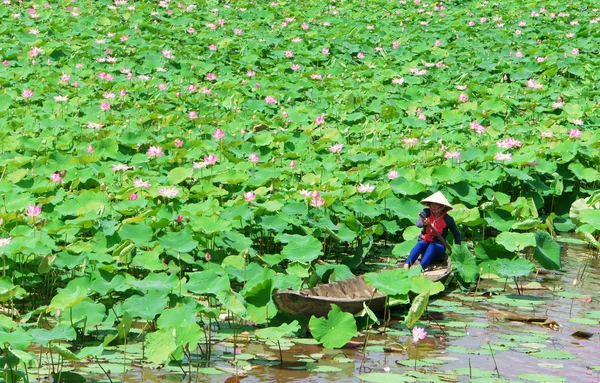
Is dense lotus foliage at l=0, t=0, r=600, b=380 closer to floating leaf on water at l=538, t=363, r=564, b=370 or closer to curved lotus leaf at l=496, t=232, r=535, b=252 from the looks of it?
curved lotus leaf at l=496, t=232, r=535, b=252

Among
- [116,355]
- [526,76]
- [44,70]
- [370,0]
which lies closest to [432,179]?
[116,355]

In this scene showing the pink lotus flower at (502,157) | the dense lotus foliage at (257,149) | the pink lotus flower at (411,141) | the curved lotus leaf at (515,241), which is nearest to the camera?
the dense lotus foliage at (257,149)

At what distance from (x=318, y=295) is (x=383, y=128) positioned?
12.5ft

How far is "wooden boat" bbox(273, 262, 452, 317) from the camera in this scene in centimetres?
494

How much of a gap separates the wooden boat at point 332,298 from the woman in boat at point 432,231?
0.27 meters

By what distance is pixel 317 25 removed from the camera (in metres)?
14.0

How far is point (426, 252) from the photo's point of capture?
6.25 meters

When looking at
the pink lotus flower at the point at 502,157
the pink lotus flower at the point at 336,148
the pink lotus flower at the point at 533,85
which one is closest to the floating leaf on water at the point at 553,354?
the pink lotus flower at the point at 502,157

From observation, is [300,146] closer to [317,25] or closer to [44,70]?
[44,70]

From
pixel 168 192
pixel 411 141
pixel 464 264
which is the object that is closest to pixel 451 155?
pixel 411 141

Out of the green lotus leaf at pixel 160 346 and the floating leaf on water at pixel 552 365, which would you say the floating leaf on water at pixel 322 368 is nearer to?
the green lotus leaf at pixel 160 346

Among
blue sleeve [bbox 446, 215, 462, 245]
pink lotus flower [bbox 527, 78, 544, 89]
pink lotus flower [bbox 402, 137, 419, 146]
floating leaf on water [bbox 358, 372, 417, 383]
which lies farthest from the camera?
pink lotus flower [bbox 527, 78, 544, 89]

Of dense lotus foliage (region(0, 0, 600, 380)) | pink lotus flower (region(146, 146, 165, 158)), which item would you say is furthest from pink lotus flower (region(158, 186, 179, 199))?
pink lotus flower (region(146, 146, 165, 158))

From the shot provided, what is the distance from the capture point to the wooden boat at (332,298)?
194 inches
